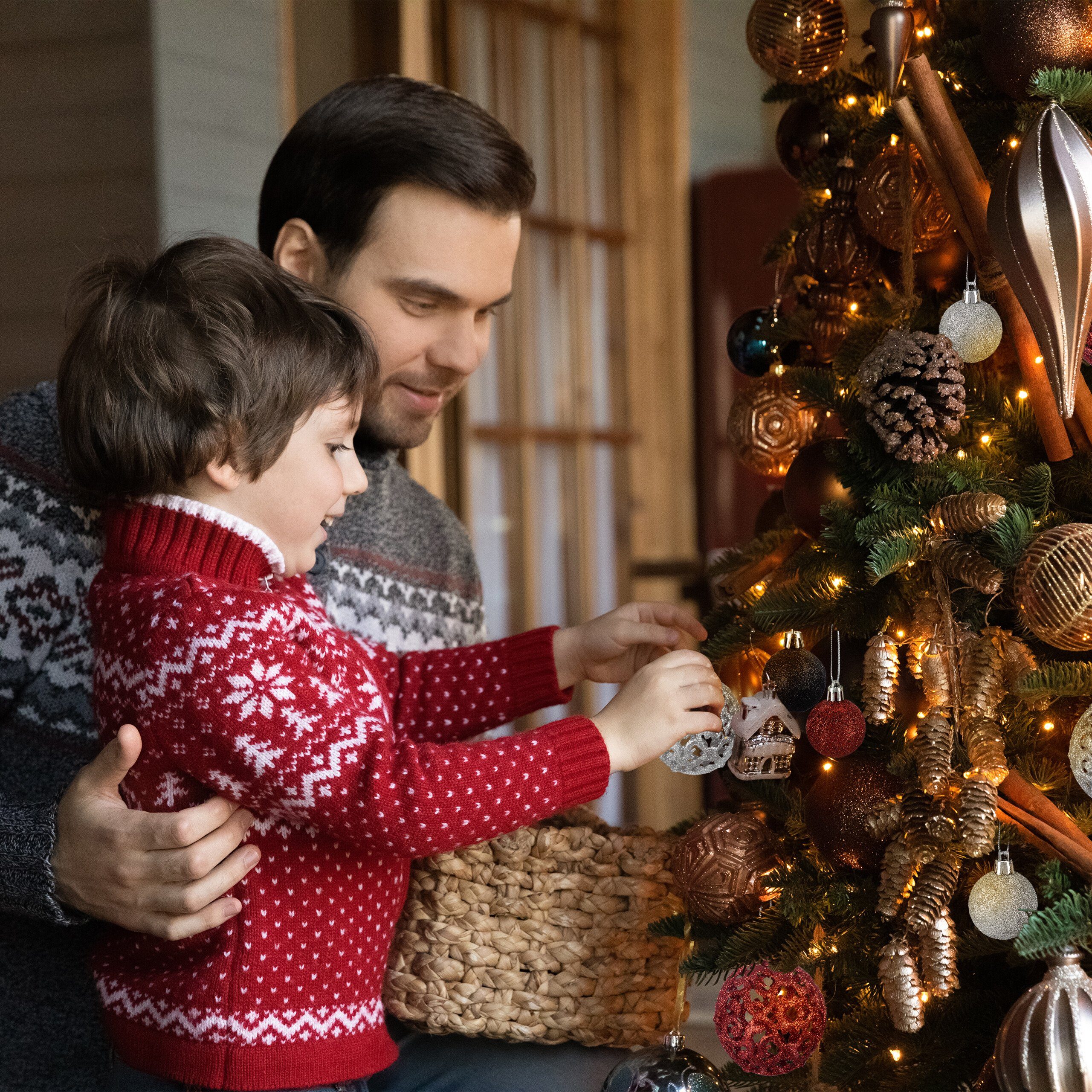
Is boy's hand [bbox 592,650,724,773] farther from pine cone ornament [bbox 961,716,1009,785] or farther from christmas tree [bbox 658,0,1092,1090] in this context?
pine cone ornament [bbox 961,716,1009,785]

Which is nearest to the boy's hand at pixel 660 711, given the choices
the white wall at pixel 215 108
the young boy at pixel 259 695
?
the young boy at pixel 259 695

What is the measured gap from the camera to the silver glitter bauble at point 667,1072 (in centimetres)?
95

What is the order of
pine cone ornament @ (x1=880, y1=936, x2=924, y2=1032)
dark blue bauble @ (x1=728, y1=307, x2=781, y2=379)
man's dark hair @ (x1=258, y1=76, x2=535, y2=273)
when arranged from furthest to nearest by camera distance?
man's dark hair @ (x1=258, y1=76, x2=535, y2=273), dark blue bauble @ (x1=728, y1=307, x2=781, y2=379), pine cone ornament @ (x1=880, y1=936, x2=924, y2=1032)

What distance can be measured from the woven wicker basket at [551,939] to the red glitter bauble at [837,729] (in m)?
0.23

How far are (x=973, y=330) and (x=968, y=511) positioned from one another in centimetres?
15

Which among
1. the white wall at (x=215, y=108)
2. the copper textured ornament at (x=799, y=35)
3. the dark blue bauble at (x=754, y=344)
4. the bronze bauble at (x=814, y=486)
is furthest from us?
the white wall at (x=215, y=108)

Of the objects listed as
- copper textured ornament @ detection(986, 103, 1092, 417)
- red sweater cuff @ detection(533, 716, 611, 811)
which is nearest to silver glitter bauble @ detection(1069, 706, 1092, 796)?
copper textured ornament @ detection(986, 103, 1092, 417)

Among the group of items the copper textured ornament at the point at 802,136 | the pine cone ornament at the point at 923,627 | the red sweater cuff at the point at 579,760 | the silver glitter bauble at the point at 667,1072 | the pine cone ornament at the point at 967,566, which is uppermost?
the copper textured ornament at the point at 802,136

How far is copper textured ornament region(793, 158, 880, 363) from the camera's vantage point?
40.8 inches

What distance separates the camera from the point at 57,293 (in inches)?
92.7

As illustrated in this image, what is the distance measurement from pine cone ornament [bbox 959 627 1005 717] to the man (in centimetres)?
57

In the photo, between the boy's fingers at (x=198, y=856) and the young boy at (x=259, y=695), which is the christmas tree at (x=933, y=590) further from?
the boy's fingers at (x=198, y=856)

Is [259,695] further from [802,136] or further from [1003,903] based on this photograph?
[802,136]

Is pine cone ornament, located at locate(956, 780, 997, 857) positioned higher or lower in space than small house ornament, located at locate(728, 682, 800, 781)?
lower
